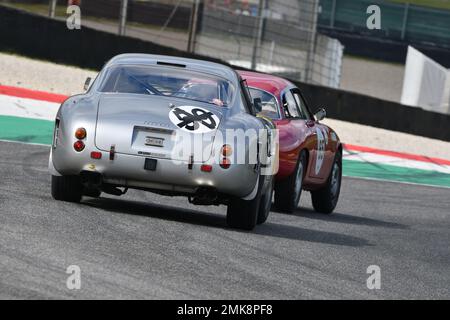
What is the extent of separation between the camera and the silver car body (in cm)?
948

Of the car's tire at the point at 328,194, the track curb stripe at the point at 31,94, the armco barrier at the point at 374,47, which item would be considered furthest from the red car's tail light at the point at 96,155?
the armco barrier at the point at 374,47

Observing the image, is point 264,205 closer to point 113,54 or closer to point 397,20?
point 113,54

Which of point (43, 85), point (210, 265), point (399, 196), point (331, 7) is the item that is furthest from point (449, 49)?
point (210, 265)

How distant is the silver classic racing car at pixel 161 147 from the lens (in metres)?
9.49

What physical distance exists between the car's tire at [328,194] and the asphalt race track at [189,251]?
624mm

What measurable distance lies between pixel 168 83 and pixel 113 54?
12.3 m

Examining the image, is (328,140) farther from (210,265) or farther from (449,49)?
(449,49)

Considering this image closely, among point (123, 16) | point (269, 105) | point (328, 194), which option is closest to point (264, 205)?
point (269, 105)

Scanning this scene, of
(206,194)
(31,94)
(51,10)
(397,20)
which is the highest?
(397,20)

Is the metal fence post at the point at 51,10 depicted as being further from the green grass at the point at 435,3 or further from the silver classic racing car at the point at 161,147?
the green grass at the point at 435,3

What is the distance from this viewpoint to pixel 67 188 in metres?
10.2

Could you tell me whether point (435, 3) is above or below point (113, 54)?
above

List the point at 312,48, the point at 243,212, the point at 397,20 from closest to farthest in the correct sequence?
the point at 243,212
the point at 312,48
the point at 397,20

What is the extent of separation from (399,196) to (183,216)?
6341 mm
